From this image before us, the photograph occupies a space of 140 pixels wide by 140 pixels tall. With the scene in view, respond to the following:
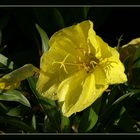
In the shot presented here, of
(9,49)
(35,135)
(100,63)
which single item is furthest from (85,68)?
(9,49)

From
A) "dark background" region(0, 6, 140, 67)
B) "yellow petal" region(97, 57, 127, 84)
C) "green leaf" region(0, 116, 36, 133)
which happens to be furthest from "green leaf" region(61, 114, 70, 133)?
"dark background" region(0, 6, 140, 67)

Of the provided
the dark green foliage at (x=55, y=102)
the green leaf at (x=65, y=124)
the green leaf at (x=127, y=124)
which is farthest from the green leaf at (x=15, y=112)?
the green leaf at (x=127, y=124)

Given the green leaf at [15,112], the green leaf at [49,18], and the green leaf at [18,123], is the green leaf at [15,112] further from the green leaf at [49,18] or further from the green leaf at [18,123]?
the green leaf at [49,18]

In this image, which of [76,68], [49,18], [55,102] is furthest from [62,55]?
[49,18]

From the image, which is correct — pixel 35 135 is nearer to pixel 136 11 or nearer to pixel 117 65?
pixel 117 65

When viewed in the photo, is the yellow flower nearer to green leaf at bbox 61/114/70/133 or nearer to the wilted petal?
the wilted petal

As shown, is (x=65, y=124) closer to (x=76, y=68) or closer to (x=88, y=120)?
(x=88, y=120)
